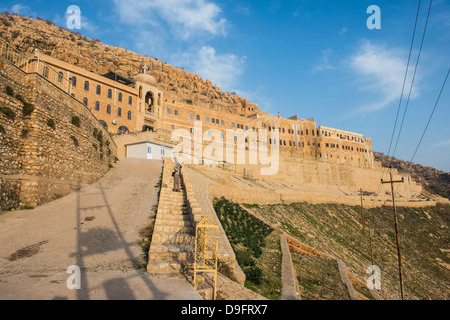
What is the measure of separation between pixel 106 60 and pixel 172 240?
225 feet

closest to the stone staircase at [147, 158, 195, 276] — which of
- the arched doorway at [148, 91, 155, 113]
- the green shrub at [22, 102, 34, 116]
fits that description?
the green shrub at [22, 102, 34, 116]

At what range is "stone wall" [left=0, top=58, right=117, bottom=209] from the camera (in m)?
10.9

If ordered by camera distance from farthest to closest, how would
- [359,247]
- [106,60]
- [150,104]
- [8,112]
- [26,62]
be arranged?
1. [106,60]
2. [150,104]
3. [359,247]
4. [26,62]
5. [8,112]

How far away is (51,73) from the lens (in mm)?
14320

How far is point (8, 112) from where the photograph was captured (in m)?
10.9

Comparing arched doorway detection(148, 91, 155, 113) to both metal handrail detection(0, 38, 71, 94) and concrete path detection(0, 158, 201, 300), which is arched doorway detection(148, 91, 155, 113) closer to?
metal handrail detection(0, 38, 71, 94)

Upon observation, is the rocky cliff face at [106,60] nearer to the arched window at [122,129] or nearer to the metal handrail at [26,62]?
the arched window at [122,129]

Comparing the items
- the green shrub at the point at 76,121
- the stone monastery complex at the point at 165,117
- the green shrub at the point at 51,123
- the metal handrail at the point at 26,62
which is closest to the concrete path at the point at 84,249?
the green shrub at the point at 51,123

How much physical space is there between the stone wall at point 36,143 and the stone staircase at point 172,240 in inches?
211

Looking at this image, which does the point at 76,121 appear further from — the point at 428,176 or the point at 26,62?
the point at 428,176

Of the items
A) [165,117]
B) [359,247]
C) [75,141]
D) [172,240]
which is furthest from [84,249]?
[165,117]

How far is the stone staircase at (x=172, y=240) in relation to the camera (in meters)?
6.80

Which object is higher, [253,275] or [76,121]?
[76,121]

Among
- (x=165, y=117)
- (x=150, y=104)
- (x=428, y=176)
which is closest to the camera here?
(x=150, y=104)
